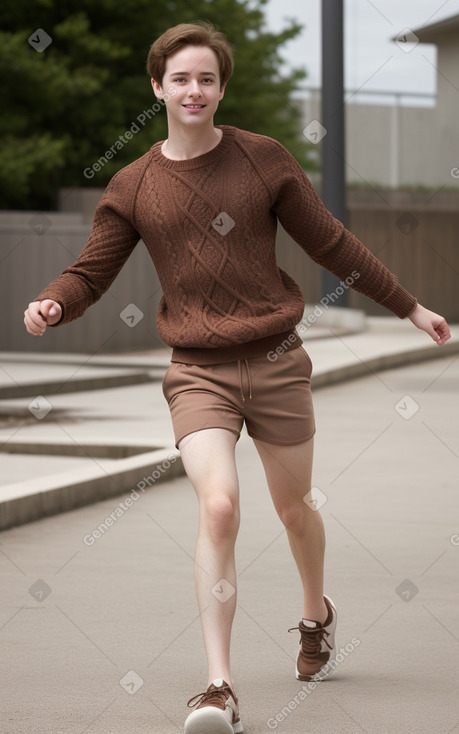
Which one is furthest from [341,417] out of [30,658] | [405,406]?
[30,658]

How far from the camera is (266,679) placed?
15.2 ft

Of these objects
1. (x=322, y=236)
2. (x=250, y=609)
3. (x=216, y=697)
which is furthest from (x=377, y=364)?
(x=216, y=697)

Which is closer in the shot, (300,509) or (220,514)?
A: (220,514)

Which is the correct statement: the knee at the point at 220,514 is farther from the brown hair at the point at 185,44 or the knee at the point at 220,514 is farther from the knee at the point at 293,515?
the brown hair at the point at 185,44

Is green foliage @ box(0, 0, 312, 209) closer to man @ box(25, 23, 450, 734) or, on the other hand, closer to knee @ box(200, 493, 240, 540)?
man @ box(25, 23, 450, 734)

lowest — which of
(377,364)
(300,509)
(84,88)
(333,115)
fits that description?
(300,509)

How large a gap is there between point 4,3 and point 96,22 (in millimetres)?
2144

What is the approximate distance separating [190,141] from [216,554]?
1.23 metres

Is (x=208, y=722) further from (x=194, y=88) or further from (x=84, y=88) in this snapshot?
(x=84, y=88)

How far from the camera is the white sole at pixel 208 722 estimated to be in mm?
3896

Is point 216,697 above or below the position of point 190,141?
below

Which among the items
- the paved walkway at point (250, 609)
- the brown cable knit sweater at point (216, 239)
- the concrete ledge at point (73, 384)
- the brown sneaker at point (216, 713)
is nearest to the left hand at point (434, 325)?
the brown cable knit sweater at point (216, 239)

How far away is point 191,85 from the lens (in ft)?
14.0

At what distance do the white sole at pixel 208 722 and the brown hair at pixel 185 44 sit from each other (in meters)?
1.86
